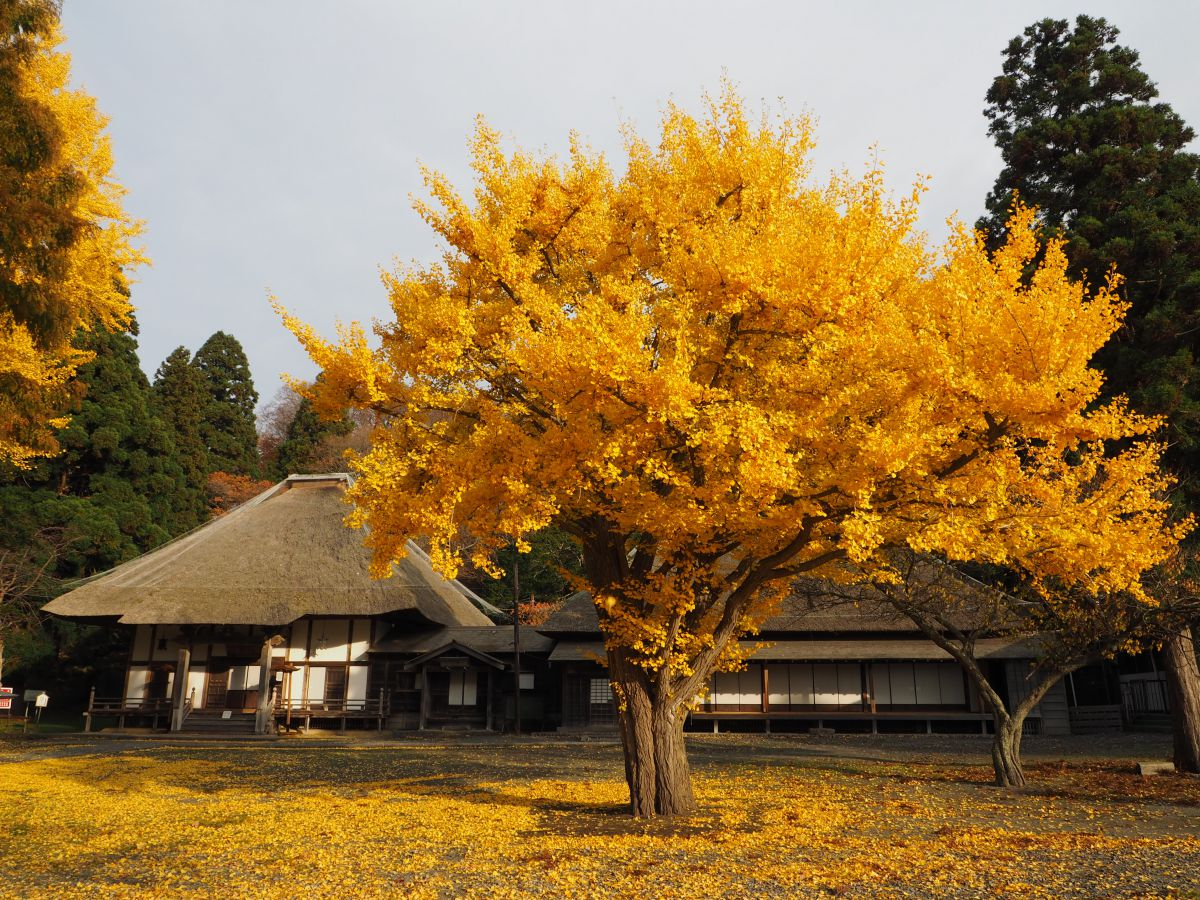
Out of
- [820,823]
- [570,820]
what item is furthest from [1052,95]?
[570,820]

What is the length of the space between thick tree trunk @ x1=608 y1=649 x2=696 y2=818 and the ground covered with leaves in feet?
1.71

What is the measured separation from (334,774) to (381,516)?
869cm

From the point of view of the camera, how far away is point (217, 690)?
29438 millimetres

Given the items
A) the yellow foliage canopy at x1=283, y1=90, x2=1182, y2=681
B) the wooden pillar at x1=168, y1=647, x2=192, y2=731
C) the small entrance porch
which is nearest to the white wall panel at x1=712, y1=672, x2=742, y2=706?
the small entrance porch

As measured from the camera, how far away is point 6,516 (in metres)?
30.5

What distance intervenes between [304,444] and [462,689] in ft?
68.5

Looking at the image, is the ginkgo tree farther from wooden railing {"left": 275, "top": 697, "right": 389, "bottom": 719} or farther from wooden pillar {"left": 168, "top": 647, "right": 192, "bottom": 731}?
wooden pillar {"left": 168, "top": 647, "right": 192, "bottom": 731}

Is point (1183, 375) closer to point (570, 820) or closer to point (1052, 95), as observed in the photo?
point (1052, 95)

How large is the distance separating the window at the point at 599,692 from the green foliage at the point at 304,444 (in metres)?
23.1

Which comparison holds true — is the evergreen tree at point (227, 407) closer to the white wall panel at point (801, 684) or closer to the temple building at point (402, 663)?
the temple building at point (402, 663)

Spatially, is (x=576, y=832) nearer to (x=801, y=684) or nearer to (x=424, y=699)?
(x=801, y=684)

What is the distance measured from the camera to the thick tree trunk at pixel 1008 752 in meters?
14.7

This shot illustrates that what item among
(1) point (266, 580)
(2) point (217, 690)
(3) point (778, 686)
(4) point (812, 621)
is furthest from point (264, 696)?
(4) point (812, 621)

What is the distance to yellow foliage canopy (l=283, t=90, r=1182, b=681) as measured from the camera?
349 inches
